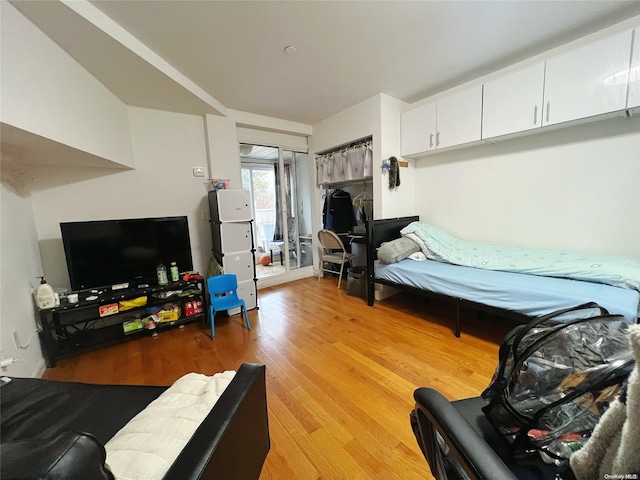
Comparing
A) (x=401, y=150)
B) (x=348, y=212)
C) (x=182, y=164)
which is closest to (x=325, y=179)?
(x=348, y=212)

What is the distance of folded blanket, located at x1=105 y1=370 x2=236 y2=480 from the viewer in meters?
0.60

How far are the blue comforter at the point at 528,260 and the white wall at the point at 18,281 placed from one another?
336 centimetres

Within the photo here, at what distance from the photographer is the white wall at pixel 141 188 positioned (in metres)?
2.30

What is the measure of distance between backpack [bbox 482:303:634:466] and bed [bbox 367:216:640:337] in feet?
3.84

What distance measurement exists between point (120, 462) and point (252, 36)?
8.19 ft

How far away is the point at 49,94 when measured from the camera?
151 centimetres

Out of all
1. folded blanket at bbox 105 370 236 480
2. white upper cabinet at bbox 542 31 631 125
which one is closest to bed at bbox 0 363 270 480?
folded blanket at bbox 105 370 236 480

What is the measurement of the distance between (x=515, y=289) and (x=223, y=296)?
2618 mm

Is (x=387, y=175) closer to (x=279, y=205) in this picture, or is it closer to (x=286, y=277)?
(x=279, y=205)

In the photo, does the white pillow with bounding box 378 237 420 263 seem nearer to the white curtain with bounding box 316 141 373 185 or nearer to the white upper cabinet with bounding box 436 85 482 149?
the white curtain with bounding box 316 141 373 185

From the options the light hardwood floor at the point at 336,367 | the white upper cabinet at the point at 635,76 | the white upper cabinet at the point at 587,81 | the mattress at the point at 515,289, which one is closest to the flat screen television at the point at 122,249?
the light hardwood floor at the point at 336,367

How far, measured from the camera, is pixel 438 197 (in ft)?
10.4

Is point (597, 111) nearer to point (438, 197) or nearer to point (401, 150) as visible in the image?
point (438, 197)

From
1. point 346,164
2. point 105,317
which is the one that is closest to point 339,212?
point 346,164
